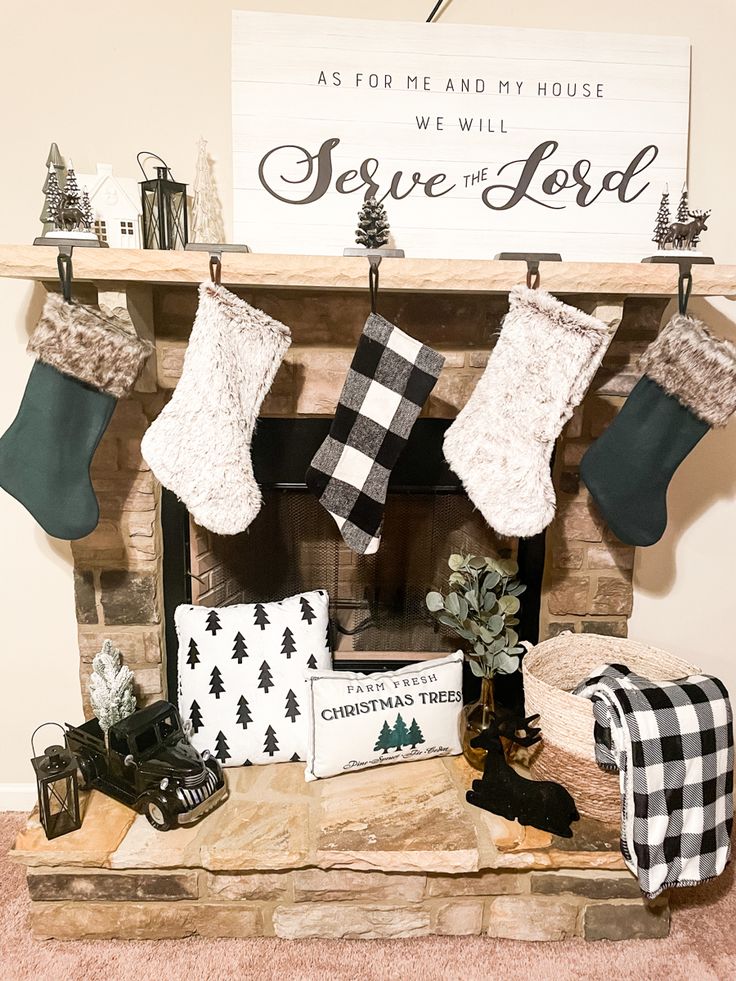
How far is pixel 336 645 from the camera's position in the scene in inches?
75.9

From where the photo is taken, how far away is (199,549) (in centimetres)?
180

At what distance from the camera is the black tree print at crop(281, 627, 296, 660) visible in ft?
5.50

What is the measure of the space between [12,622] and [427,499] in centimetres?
111

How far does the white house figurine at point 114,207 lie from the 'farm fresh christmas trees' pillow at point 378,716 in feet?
3.49

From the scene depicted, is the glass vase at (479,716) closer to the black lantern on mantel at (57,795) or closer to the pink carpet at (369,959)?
the pink carpet at (369,959)

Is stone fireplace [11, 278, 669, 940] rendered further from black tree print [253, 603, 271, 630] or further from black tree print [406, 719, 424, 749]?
black tree print [253, 603, 271, 630]

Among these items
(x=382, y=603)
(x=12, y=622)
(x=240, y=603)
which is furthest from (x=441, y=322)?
(x=12, y=622)

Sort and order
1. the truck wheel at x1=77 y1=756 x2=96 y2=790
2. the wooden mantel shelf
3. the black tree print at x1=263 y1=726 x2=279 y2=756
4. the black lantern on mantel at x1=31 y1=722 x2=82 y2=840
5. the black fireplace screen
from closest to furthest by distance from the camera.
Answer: the wooden mantel shelf < the black lantern on mantel at x1=31 y1=722 x2=82 y2=840 < the truck wheel at x1=77 y1=756 x2=96 y2=790 < the black tree print at x1=263 y1=726 x2=279 y2=756 < the black fireplace screen

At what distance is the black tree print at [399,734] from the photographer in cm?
161

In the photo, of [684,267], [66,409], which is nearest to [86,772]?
[66,409]

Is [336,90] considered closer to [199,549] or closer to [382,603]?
[199,549]

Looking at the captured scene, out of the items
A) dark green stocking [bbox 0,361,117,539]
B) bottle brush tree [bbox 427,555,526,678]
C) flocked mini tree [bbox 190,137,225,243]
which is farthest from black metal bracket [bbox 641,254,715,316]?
dark green stocking [bbox 0,361,117,539]

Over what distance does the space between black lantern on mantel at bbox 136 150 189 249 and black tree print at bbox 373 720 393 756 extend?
118 cm

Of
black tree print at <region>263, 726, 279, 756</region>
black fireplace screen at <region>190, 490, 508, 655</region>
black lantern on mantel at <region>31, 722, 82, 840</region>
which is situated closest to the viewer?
black lantern on mantel at <region>31, 722, 82, 840</region>
